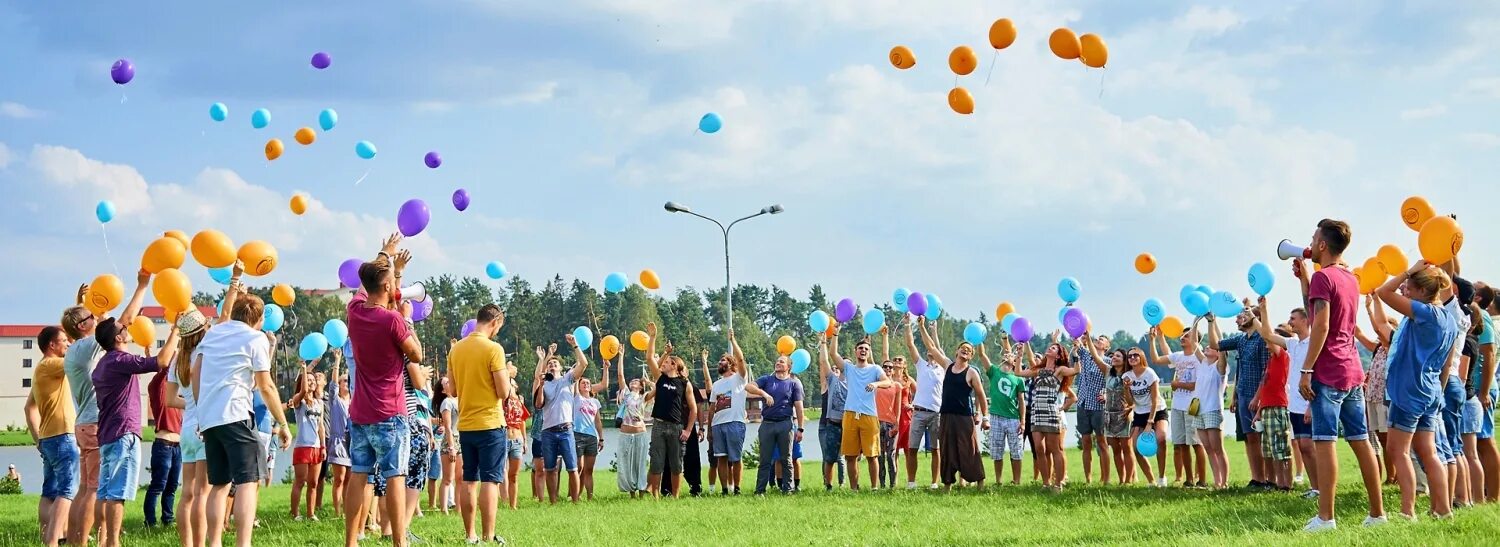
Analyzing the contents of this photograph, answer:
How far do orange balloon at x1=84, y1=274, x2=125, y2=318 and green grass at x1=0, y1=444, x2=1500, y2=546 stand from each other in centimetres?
192

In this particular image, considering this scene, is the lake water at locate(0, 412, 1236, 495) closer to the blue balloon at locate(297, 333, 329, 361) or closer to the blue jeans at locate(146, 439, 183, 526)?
the blue balloon at locate(297, 333, 329, 361)

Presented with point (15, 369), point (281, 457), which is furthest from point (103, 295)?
point (15, 369)

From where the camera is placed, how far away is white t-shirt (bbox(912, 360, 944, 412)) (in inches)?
495

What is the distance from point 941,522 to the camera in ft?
28.7

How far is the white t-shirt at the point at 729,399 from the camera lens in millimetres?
13195

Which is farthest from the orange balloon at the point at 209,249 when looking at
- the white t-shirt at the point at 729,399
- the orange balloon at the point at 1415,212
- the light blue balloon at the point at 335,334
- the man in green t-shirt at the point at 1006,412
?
the orange balloon at the point at 1415,212

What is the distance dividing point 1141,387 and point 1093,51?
3.50 meters

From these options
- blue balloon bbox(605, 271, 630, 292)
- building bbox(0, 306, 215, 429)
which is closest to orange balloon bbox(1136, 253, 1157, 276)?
blue balloon bbox(605, 271, 630, 292)

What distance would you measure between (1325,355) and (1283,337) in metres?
3.04

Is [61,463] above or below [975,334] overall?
below

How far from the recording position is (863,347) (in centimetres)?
1270

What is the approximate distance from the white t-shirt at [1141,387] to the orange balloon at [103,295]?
9.49 meters

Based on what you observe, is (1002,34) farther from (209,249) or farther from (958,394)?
(209,249)

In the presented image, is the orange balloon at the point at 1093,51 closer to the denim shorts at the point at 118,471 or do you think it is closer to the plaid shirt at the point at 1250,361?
the plaid shirt at the point at 1250,361
